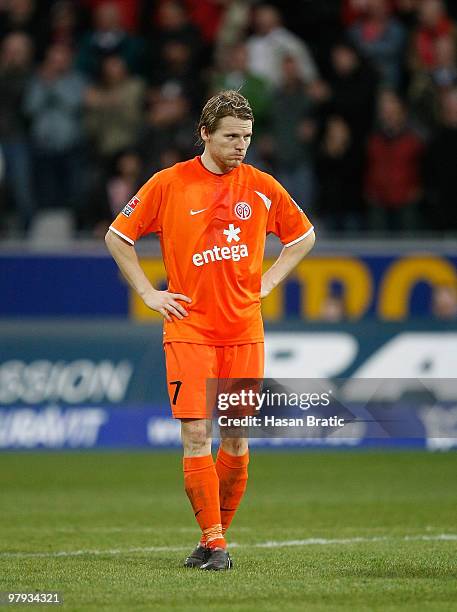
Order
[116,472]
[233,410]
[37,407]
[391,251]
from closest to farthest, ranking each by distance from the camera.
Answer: [233,410] → [116,472] → [37,407] → [391,251]

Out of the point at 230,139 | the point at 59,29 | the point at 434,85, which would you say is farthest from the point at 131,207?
the point at 59,29

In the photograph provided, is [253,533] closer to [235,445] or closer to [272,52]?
[235,445]

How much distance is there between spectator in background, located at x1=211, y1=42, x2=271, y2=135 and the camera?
15.9 metres

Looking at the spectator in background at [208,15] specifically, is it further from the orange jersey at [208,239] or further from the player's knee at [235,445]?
the player's knee at [235,445]

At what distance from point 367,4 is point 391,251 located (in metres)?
3.88

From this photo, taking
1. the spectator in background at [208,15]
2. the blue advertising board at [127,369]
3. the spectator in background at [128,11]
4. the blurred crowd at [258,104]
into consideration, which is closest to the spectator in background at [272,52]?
the blurred crowd at [258,104]

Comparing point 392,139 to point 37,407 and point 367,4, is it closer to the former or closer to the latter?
point 367,4

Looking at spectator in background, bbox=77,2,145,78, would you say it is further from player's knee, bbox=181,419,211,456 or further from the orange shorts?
player's knee, bbox=181,419,211,456

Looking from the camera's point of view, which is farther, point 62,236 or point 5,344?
point 62,236

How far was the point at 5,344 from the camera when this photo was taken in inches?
540

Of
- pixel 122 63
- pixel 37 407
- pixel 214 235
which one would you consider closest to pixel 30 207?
pixel 122 63

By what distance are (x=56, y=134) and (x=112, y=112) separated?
2.44ft

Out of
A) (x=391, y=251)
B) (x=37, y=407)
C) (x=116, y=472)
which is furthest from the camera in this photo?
(x=391, y=251)

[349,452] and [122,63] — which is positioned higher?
[122,63]
